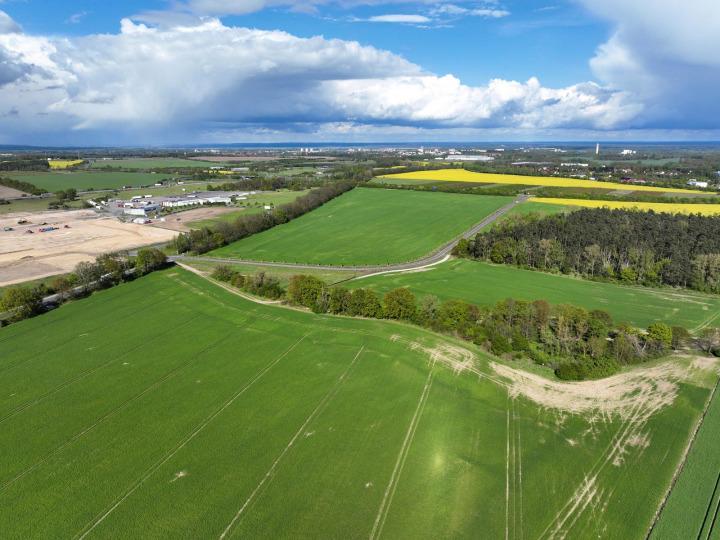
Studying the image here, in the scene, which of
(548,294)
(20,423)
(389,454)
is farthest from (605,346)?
(20,423)

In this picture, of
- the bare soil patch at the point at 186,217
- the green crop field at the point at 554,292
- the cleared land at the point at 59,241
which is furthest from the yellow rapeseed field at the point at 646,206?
the cleared land at the point at 59,241

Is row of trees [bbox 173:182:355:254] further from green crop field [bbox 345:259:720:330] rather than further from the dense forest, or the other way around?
the dense forest

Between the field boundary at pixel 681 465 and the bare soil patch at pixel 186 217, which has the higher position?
the bare soil patch at pixel 186 217

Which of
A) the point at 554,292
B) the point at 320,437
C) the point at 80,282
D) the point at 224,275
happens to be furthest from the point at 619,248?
the point at 80,282

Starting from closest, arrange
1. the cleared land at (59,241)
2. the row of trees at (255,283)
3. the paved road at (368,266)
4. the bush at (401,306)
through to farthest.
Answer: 1. the bush at (401,306)
2. the row of trees at (255,283)
3. the cleared land at (59,241)
4. the paved road at (368,266)

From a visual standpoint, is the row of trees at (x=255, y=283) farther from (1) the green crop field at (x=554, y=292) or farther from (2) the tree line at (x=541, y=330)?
(1) the green crop field at (x=554, y=292)

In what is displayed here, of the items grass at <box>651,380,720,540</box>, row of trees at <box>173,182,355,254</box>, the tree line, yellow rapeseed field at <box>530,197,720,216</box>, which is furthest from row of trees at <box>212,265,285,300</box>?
yellow rapeseed field at <box>530,197,720,216</box>

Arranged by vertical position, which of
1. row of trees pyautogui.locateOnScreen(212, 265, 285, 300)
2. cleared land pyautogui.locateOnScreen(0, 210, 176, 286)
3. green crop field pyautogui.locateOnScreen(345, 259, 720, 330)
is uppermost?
cleared land pyautogui.locateOnScreen(0, 210, 176, 286)
